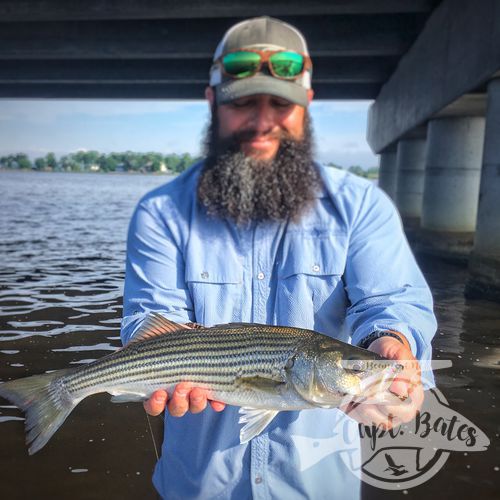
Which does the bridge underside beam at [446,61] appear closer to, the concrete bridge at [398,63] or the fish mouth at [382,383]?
the concrete bridge at [398,63]

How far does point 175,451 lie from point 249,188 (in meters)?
1.85

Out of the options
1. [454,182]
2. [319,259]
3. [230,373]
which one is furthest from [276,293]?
[454,182]

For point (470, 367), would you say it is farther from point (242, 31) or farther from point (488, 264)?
point (242, 31)

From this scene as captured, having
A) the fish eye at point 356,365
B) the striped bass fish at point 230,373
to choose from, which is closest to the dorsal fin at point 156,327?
the striped bass fish at point 230,373

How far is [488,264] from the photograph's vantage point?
1494 centimetres

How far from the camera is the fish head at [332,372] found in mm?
3074

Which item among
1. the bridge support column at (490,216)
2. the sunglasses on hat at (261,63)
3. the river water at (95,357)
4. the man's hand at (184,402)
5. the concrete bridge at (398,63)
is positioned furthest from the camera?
the concrete bridge at (398,63)

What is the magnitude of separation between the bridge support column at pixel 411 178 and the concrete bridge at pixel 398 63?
63 millimetres

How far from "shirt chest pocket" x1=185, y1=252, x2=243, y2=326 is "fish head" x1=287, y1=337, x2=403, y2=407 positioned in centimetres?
60

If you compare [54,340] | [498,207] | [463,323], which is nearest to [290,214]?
[54,340]

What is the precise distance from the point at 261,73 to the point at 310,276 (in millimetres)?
1460

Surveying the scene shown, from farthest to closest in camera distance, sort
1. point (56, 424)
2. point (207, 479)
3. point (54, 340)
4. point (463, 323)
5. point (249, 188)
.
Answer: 1. point (463, 323)
2. point (54, 340)
3. point (249, 188)
4. point (56, 424)
5. point (207, 479)

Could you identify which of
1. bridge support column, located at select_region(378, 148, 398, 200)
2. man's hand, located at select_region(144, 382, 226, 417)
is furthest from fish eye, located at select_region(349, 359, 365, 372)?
bridge support column, located at select_region(378, 148, 398, 200)

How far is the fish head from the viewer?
10.1 ft
